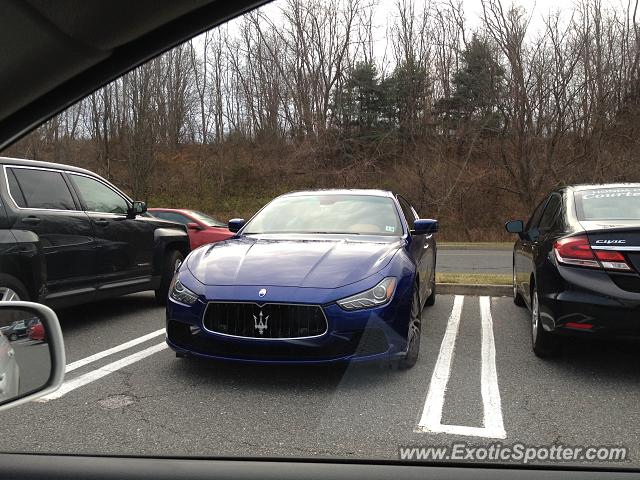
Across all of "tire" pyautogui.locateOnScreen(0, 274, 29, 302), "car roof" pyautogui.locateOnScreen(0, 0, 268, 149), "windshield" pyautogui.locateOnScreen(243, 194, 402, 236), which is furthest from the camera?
"windshield" pyautogui.locateOnScreen(243, 194, 402, 236)

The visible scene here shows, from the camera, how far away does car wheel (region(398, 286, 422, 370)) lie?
394 cm

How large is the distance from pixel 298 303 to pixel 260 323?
29 cm

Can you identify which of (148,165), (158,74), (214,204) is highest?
(158,74)

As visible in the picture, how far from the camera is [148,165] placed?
7.89 ft

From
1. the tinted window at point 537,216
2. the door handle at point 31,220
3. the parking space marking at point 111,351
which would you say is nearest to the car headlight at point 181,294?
the parking space marking at point 111,351

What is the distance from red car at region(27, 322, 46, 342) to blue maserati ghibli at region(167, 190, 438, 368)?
2.13 meters

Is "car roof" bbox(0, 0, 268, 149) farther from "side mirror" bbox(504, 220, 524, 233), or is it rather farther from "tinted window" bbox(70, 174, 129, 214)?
"side mirror" bbox(504, 220, 524, 233)

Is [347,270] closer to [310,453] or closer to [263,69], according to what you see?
[310,453]

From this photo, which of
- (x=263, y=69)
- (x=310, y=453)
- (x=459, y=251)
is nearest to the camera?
(x=263, y=69)

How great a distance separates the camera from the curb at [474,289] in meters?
7.78

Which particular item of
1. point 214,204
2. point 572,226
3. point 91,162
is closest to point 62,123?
point 91,162

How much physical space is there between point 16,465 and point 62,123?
44.1 inches

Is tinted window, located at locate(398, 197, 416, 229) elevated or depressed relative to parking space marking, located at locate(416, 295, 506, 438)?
elevated

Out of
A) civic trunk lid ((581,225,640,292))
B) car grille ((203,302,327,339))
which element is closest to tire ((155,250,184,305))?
car grille ((203,302,327,339))
